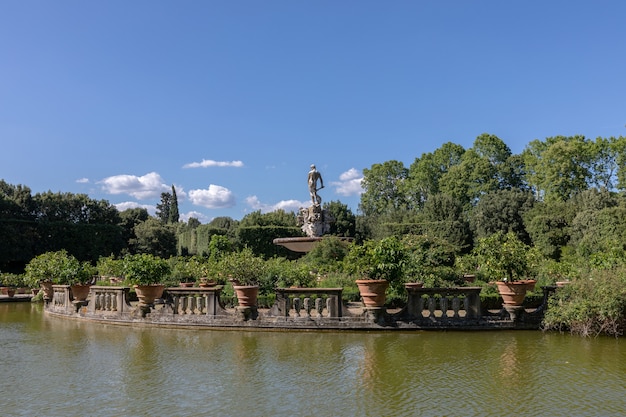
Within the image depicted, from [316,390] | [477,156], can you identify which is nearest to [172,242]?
[477,156]

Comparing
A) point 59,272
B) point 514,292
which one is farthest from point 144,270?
point 514,292

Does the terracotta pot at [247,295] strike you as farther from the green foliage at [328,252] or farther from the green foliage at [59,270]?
the green foliage at [328,252]

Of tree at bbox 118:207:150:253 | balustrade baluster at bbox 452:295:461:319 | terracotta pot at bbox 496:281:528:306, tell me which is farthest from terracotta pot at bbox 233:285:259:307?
tree at bbox 118:207:150:253

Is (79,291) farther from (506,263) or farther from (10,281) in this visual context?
(10,281)

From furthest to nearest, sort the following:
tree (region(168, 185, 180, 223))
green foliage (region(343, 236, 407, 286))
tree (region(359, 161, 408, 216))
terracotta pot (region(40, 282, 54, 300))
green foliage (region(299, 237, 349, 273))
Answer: tree (region(168, 185, 180, 223)), tree (region(359, 161, 408, 216)), green foliage (region(299, 237, 349, 273)), terracotta pot (region(40, 282, 54, 300)), green foliage (region(343, 236, 407, 286))

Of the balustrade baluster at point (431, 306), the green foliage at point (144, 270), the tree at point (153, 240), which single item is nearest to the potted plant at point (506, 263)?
the balustrade baluster at point (431, 306)

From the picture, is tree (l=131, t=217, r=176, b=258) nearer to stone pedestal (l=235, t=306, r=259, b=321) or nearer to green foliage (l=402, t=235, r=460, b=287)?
green foliage (l=402, t=235, r=460, b=287)

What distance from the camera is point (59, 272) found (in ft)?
58.9

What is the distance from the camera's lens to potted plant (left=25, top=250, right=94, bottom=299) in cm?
1720

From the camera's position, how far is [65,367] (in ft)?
29.7

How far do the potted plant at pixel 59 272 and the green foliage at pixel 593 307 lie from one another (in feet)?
45.4

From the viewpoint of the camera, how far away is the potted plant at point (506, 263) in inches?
504

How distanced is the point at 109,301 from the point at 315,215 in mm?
19110

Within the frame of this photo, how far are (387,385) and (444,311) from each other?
18.2 feet
